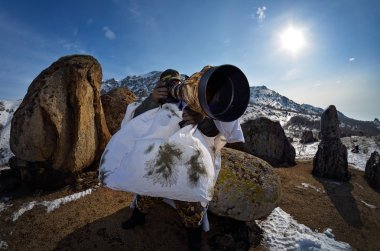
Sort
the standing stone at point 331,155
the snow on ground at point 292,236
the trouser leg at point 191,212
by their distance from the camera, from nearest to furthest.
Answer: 1. the trouser leg at point 191,212
2. the snow on ground at point 292,236
3. the standing stone at point 331,155

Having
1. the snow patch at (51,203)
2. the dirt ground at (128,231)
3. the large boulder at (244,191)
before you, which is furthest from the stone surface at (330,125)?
the snow patch at (51,203)

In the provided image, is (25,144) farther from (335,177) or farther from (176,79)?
(335,177)

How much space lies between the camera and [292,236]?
4.26 meters

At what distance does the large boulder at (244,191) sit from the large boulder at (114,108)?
3641 millimetres

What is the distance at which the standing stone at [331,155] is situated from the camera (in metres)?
8.84

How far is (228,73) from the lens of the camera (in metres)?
1.97

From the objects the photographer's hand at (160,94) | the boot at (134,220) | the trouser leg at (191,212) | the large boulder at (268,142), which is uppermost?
the photographer's hand at (160,94)

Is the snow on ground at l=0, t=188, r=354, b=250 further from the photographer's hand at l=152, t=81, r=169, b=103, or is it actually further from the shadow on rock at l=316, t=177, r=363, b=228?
the photographer's hand at l=152, t=81, r=169, b=103

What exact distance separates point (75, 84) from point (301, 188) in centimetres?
660

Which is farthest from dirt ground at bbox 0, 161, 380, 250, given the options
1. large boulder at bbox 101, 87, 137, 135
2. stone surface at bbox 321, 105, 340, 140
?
stone surface at bbox 321, 105, 340, 140

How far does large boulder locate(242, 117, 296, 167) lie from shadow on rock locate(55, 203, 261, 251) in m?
5.70

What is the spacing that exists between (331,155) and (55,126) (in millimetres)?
9368

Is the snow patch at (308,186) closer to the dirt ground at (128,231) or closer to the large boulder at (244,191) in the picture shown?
the dirt ground at (128,231)

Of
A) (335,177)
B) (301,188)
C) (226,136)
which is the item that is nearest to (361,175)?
(335,177)
